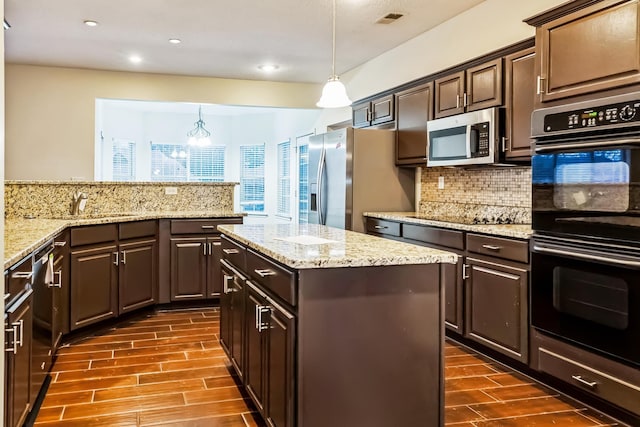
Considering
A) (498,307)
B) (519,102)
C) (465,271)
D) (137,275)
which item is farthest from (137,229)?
(519,102)

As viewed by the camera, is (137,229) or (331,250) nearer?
(331,250)

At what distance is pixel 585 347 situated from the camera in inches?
102

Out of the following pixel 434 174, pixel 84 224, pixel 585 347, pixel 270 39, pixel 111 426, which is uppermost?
pixel 270 39

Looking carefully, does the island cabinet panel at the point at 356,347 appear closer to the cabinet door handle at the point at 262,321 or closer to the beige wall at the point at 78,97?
the cabinet door handle at the point at 262,321

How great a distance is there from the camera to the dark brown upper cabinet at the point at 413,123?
4500 mm

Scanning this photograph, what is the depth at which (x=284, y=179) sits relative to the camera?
861cm

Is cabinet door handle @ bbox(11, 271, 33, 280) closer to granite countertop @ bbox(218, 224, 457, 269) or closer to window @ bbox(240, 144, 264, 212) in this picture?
granite countertop @ bbox(218, 224, 457, 269)

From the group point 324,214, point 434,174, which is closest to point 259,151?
point 324,214

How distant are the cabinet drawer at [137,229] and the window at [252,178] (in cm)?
478

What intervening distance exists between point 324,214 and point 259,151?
4.30 meters

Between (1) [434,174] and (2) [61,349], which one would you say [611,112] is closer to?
(1) [434,174]

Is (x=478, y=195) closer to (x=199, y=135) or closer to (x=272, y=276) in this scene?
(x=272, y=276)

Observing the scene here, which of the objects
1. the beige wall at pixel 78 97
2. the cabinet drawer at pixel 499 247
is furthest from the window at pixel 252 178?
the cabinet drawer at pixel 499 247

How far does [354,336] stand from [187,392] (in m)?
1.35
